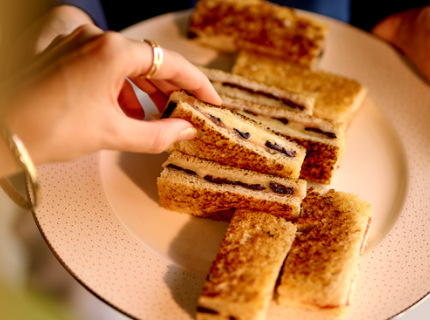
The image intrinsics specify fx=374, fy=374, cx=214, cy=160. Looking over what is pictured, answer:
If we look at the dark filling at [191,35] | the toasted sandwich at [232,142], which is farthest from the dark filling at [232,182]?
the dark filling at [191,35]

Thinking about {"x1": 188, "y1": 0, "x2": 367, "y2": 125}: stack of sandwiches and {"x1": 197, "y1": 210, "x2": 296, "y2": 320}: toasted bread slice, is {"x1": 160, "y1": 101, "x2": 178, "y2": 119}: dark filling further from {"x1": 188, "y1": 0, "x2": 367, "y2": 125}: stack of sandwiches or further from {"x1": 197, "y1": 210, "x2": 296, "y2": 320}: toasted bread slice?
{"x1": 188, "y1": 0, "x2": 367, "y2": 125}: stack of sandwiches

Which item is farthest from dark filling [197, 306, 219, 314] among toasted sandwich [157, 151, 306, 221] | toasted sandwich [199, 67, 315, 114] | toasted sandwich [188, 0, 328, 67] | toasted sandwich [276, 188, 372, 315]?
toasted sandwich [188, 0, 328, 67]

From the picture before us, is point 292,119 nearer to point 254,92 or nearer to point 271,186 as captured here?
point 254,92

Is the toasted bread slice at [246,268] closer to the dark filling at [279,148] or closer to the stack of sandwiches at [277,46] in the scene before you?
the dark filling at [279,148]

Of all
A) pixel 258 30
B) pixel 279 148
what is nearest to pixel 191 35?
pixel 258 30

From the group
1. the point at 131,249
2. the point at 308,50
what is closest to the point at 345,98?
the point at 308,50

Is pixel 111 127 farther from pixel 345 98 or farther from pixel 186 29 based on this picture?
pixel 186 29
